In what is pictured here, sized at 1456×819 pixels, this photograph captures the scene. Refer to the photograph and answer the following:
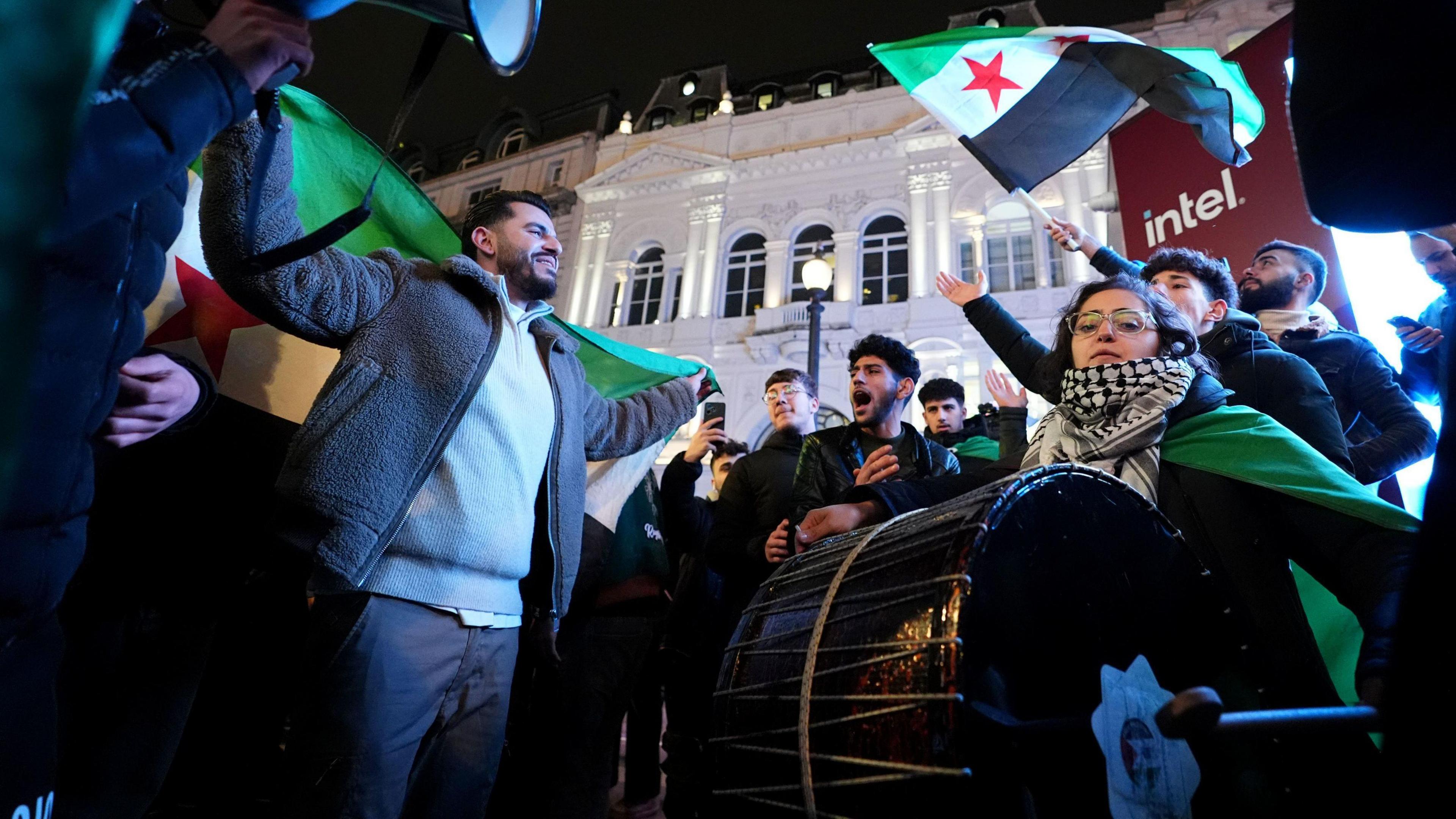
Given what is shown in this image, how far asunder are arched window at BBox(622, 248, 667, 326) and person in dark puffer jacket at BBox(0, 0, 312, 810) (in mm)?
17519

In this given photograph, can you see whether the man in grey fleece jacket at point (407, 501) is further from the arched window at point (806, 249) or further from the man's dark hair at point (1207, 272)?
the arched window at point (806, 249)

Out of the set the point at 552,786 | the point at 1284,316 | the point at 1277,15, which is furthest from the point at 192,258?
the point at 1277,15

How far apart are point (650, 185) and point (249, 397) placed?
17863 millimetres

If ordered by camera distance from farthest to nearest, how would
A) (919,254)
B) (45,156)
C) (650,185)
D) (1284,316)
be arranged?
1. (650,185)
2. (919,254)
3. (1284,316)
4. (45,156)

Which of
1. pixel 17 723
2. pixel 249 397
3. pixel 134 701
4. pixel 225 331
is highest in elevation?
pixel 225 331

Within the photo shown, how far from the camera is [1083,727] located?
3.73 feet

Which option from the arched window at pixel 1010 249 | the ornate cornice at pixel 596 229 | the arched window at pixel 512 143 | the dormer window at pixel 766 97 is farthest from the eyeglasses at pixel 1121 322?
the arched window at pixel 512 143

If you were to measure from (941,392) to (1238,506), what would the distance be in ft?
9.79

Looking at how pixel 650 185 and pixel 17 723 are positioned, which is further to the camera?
pixel 650 185

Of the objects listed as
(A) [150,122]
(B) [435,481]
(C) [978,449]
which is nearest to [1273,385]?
(C) [978,449]

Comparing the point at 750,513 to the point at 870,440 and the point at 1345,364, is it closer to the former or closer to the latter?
the point at 870,440

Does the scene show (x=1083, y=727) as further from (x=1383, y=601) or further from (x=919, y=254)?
(x=919, y=254)

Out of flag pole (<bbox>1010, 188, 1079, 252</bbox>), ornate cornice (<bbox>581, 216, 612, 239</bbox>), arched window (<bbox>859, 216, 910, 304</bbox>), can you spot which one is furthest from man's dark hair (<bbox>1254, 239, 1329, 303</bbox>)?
ornate cornice (<bbox>581, 216, 612, 239</bbox>)

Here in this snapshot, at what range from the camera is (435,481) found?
1.86 meters
